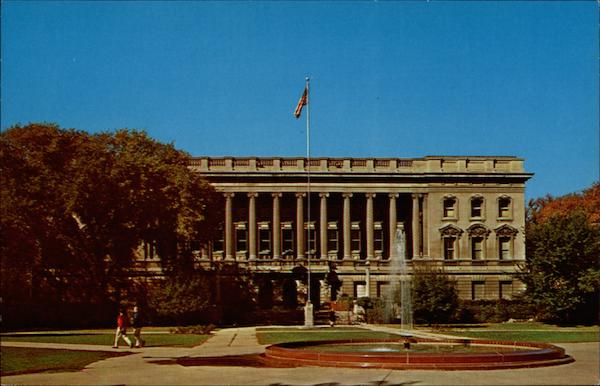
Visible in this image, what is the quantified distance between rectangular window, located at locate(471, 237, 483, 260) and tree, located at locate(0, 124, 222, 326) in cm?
3920

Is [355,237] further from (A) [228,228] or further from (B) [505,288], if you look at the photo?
(B) [505,288]

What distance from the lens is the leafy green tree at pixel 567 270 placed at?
65.0 metres

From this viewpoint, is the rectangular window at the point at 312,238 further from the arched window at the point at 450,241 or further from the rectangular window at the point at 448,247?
the rectangular window at the point at 448,247

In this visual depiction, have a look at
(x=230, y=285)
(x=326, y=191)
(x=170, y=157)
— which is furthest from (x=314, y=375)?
(x=326, y=191)

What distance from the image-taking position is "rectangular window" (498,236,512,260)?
97688 millimetres

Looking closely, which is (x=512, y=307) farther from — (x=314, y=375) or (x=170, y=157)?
(x=314, y=375)

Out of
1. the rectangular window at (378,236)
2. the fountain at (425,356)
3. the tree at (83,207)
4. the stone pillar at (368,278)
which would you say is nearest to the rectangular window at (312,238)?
the stone pillar at (368,278)

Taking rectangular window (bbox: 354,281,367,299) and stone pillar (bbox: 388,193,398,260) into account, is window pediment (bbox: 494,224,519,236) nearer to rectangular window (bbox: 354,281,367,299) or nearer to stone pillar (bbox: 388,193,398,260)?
stone pillar (bbox: 388,193,398,260)

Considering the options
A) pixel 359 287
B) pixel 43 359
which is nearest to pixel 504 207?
pixel 359 287

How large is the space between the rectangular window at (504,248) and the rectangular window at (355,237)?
625 inches

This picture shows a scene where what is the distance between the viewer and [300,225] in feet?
319

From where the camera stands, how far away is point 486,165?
322 feet

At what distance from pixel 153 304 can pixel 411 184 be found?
41452 millimetres

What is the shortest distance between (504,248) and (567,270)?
3186 centimetres
